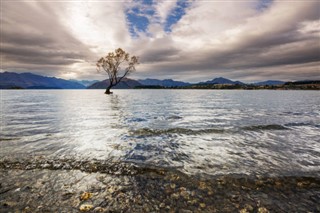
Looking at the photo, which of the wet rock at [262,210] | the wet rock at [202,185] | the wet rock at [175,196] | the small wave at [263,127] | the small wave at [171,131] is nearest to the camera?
the wet rock at [262,210]

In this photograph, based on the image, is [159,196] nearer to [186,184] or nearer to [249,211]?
[186,184]

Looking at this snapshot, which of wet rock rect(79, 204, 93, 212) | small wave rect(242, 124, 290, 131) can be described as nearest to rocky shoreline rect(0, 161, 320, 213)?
wet rock rect(79, 204, 93, 212)

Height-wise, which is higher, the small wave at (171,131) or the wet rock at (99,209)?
the wet rock at (99,209)

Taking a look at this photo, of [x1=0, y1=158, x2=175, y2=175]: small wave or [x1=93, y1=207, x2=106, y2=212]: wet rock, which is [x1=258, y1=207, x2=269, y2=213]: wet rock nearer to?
[x1=0, y1=158, x2=175, y2=175]: small wave

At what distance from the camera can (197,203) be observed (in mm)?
5340

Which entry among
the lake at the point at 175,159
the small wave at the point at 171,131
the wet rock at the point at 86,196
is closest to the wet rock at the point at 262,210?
the lake at the point at 175,159

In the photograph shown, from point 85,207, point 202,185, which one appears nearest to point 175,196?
point 202,185

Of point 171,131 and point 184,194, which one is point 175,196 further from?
point 171,131

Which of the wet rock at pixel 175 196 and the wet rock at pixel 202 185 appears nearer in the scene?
Answer: the wet rock at pixel 175 196

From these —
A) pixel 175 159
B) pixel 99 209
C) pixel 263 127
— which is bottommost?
pixel 263 127

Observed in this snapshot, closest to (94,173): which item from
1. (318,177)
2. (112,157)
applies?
(112,157)

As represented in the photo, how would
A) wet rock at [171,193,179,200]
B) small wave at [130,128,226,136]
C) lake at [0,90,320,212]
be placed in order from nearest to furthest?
wet rock at [171,193,179,200] < lake at [0,90,320,212] < small wave at [130,128,226,136]

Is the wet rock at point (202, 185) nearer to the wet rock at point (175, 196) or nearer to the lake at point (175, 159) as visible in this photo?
the lake at point (175, 159)

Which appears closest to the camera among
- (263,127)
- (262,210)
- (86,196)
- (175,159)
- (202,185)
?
(262,210)
